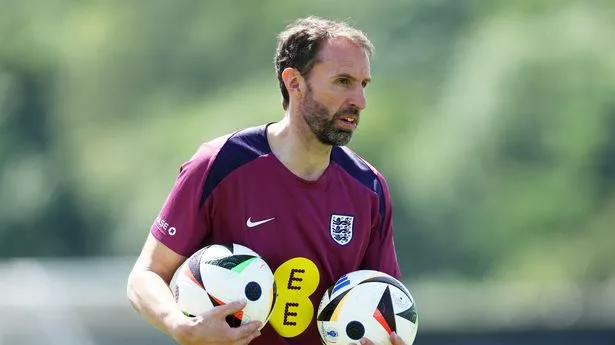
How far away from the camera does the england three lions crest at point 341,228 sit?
609 centimetres

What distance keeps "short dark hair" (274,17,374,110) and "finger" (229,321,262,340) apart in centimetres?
126

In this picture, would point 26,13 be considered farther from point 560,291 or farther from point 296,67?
point 296,67

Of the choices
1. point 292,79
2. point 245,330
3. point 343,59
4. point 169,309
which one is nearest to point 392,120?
point 292,79

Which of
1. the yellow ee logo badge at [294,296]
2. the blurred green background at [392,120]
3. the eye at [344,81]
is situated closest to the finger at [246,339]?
the yellow ee logo badge at [294,296]

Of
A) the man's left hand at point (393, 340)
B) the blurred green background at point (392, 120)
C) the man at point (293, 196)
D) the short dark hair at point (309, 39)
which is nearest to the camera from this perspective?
the man's left hand at point (393, 340)

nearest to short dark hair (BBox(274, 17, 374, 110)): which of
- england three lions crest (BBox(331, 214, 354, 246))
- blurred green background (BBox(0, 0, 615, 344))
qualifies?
england three lions crest (BBox(331, 214, 354, 246))

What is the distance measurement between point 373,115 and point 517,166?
85.7 inches

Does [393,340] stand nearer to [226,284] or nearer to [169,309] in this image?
[226,284]

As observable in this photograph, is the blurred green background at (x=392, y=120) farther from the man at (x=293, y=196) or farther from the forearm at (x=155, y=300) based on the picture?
the forearm at (x=155, y=300)

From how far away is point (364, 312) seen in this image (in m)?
5.75

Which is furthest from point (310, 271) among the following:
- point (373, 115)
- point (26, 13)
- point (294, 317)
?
point (26, 13)

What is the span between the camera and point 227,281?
5566 mm

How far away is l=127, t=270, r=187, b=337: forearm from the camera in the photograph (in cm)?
555

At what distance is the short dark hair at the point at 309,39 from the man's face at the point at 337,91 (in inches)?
1.3
